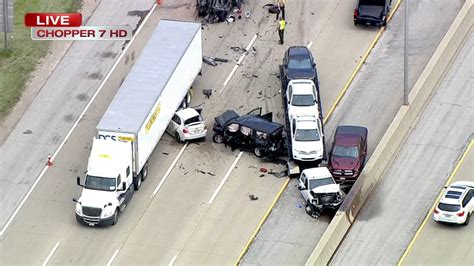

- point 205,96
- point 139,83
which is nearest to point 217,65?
point 205,96

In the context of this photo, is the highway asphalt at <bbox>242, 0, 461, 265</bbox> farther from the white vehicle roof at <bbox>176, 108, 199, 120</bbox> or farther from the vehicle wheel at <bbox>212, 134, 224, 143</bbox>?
the white vehicle roof at <bbox>176, 108, 199, 120</bbox>

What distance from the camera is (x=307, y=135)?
2670 inches

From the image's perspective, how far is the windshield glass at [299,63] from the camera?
237ft

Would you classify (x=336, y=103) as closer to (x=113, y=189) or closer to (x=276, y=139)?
(x=276, y=139)

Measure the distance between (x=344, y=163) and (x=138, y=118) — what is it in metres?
9.85

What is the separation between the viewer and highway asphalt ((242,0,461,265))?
2518 inches

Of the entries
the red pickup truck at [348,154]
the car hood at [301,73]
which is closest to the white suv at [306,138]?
the red pickup truck at [348,154]

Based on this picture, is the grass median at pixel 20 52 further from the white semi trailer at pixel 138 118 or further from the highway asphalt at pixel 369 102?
the highway asphalt at pixel 369 102

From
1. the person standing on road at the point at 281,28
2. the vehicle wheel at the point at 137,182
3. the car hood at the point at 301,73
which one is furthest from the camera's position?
the person standing on road at the point at 281,28

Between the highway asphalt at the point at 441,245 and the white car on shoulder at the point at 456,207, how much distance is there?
1.68 feet

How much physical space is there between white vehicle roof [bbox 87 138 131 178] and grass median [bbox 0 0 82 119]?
29.6 ft

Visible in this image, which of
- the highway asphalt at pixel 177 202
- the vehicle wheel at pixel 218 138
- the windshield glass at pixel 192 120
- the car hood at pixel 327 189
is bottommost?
the highway asphalt at pixel 177 202

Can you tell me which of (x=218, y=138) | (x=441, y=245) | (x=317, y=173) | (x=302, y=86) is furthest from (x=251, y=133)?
(x=441, y=245)

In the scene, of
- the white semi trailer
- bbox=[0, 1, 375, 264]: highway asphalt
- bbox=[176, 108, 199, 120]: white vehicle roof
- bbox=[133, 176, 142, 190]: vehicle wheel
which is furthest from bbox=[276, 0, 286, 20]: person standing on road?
bbox=[133, 176, 142, 190]: vehicle wheel
